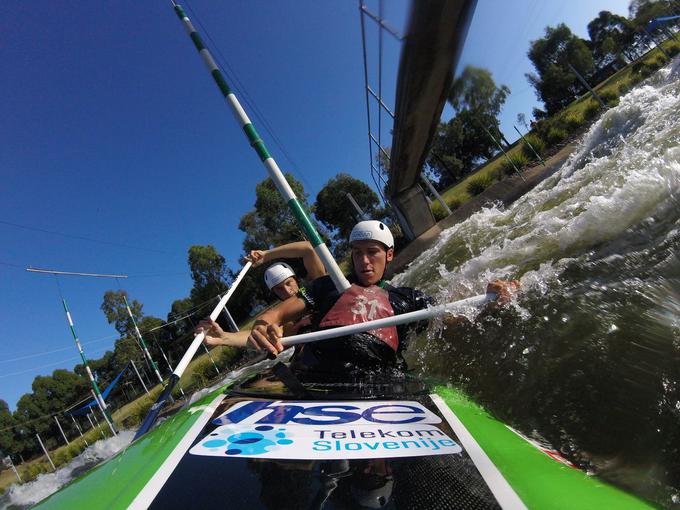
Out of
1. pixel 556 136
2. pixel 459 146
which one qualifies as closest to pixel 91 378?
pixel 556 136

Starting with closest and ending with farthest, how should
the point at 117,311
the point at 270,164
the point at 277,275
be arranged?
the point at 270,164 → the point at 277,275 → the point at 117,311

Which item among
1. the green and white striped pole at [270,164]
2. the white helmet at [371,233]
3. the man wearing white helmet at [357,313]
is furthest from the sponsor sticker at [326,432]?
the white helmet at [371,233]

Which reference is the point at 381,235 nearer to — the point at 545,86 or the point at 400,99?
the point at 400,99

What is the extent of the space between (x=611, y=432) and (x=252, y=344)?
6.68 feet

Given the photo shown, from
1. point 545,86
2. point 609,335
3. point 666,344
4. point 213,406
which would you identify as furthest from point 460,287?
point 545,86

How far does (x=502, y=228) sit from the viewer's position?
7.22 m

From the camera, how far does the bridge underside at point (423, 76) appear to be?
512cm

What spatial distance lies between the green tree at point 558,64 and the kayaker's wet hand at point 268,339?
37813 mm

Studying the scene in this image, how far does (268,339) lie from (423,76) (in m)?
6.20

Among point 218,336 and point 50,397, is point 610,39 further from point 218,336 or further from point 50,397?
point 50,397

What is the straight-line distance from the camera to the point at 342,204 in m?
40.6

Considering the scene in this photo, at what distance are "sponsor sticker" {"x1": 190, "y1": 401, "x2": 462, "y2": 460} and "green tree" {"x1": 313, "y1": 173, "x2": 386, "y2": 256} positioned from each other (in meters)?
37.7

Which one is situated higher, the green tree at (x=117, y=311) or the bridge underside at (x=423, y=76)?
the green tree at (x=117, y=311)

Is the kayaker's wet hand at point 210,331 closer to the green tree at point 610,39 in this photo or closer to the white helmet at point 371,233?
the white helmet at point 371,233
